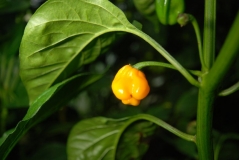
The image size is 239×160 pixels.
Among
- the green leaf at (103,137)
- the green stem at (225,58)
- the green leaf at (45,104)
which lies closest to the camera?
the green stem at (225,58)

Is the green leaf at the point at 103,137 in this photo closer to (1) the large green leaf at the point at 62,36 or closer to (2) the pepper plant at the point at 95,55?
(2) the pepper plant at the point at 95,55

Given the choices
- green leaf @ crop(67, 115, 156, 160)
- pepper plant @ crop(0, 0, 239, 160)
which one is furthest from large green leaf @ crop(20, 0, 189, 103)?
green leaf @ crop(67, 115, 156, 160)

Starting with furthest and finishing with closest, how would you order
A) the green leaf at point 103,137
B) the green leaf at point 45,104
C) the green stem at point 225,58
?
1. the green leaf at point 103,137
2. the green leaf at point 45,104
3. the green stem at point 225,58

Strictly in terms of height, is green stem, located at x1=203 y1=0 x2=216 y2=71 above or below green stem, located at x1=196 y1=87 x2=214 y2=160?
above

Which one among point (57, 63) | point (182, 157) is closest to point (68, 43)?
point (57, 63)

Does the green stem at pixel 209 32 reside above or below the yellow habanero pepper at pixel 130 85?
above

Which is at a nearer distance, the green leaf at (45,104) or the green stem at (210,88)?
the green stem at (210,88)

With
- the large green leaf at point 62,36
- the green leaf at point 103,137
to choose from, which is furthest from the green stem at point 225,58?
the green leaf at point 103,137

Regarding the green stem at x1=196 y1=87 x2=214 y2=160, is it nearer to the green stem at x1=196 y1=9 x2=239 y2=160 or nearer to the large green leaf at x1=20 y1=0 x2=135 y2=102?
the green stem at x1=196 y1=9 x2=239 y2=160
